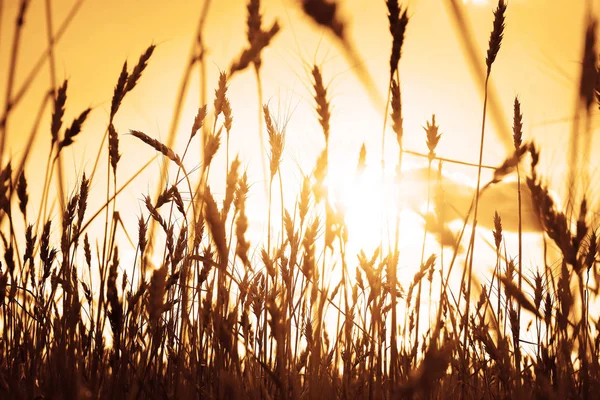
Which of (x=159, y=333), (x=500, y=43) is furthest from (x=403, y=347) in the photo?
(x=500, y=43)

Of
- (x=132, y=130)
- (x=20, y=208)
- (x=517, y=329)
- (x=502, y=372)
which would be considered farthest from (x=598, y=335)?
(x=20, y=208)

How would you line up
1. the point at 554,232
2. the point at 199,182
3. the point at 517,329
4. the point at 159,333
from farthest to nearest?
the point at 517,329 → the point at 199,182 → the point at 159,333 → the point at 554,232

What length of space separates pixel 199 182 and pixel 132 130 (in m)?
0.25

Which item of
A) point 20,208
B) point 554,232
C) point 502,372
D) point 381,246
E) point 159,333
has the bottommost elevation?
point 502,372

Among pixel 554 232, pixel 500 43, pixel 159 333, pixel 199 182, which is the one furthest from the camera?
pixel 199 182

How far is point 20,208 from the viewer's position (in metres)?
1.79

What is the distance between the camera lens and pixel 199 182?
1.66 m

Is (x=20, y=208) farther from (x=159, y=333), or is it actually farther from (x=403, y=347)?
(x=403, y=347)

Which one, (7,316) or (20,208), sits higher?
(20,208)

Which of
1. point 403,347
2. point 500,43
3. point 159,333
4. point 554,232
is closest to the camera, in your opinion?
point 554,232

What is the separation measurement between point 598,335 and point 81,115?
1.84m

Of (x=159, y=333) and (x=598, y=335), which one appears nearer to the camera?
(x=159, y=333)

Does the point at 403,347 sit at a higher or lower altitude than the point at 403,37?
lower

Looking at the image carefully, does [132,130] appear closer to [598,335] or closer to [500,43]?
[500,43]
